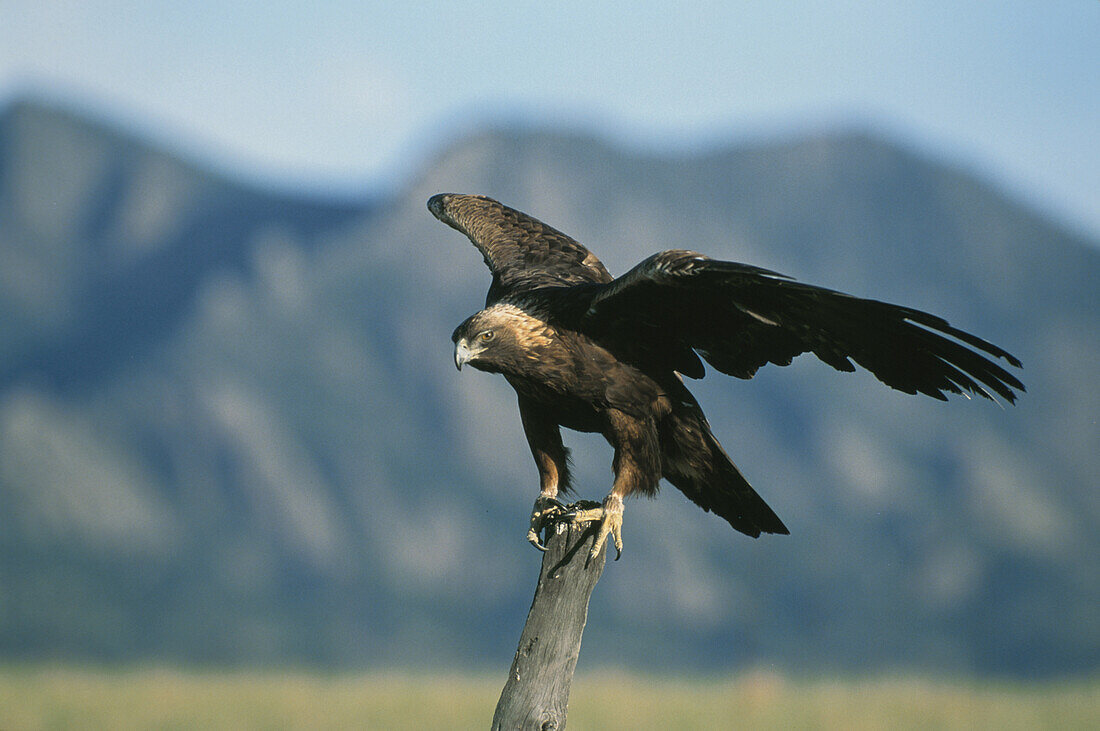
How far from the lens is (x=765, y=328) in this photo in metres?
3.54

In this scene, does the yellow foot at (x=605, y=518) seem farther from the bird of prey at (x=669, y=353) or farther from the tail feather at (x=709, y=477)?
the tail feather at (x=709, y=477)

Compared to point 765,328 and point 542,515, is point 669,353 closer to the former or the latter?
point 765,328

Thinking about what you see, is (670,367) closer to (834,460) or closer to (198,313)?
(834,460)

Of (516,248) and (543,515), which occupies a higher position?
(516,248)

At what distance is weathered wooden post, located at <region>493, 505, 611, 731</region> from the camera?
11.0ft

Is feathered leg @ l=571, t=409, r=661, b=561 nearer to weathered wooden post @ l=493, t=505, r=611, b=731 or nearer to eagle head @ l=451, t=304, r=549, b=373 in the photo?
weathered wooden post @ l=493, t=505, r=611, b=731

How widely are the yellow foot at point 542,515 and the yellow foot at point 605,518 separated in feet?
0.34

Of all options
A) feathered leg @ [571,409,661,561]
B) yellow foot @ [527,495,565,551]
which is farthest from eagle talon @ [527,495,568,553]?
feathered leg @ [571,409,661,561]

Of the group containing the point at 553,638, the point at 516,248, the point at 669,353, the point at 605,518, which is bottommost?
the point at 553,638

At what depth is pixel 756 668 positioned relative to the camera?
1948 cm

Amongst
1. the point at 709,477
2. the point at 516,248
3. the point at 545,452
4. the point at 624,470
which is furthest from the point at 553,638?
the point at 516,248

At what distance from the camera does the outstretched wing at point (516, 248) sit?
413 centimetres

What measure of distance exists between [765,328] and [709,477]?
70 cm

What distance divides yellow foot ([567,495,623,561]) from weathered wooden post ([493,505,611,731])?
3cm
